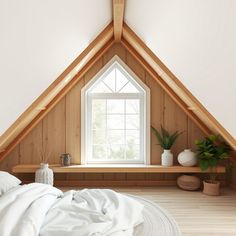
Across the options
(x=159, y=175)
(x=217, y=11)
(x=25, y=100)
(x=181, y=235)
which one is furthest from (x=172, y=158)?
(x=217, y=11)

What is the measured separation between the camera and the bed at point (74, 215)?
187cm

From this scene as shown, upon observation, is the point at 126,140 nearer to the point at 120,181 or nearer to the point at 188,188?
the point at 120,181

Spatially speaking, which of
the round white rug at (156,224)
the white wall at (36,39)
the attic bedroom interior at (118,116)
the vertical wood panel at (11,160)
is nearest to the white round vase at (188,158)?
the attic bedroom interior at (118,116)

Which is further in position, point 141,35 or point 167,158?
point 167,158

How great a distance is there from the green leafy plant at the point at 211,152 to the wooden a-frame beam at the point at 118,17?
191 centimetres

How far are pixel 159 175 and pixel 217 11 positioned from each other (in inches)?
125

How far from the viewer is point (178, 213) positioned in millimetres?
2910

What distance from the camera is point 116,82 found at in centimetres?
412

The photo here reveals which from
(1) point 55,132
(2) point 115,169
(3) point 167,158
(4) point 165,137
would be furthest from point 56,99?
(3) point 167,158

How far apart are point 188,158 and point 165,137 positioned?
0.46 metres

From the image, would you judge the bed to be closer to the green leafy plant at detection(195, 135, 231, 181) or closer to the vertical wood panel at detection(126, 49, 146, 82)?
the green leafy plant at detection(195, 135, 231, 181)

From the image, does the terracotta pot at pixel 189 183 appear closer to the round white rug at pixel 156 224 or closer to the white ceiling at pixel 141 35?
the round white rug at pixel 156 224

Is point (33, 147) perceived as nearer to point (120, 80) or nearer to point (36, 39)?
point (120, 80)

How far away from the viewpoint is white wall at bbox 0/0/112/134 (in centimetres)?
125
